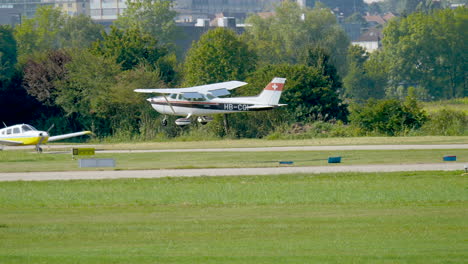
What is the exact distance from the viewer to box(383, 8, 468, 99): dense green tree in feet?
369

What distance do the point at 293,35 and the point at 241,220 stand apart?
105460 millimetres

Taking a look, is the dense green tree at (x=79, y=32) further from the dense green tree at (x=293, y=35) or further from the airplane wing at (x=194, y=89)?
the airplane wing at (x=194, y=89)

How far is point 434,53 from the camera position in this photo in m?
113

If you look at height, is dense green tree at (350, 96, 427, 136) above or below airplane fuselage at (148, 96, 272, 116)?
below

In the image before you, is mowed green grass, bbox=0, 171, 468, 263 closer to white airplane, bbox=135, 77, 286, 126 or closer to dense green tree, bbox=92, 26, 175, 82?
white airplane, bbox=135, 77, 286, 126

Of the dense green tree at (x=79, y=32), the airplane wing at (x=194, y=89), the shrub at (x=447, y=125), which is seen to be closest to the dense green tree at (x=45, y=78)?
the airplane wing at (x=194, y=89)

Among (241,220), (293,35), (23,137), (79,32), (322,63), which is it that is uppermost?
(79,32)

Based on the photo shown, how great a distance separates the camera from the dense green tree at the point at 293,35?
113375 millimetres

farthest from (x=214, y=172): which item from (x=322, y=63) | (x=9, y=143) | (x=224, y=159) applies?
(x=322, y=63)

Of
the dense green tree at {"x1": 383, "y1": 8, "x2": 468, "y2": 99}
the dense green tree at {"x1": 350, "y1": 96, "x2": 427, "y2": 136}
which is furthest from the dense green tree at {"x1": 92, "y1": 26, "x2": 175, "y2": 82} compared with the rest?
the dense green tree at {"x1": 383, "y1": 8, "x2": 468, "y2": 99}

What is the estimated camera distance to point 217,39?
76.4 m

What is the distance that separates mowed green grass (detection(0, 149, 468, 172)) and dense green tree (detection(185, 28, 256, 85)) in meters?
30.0

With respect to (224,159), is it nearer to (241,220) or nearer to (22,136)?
(22,136)

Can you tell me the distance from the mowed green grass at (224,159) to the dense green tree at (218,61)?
30015 millimetres
